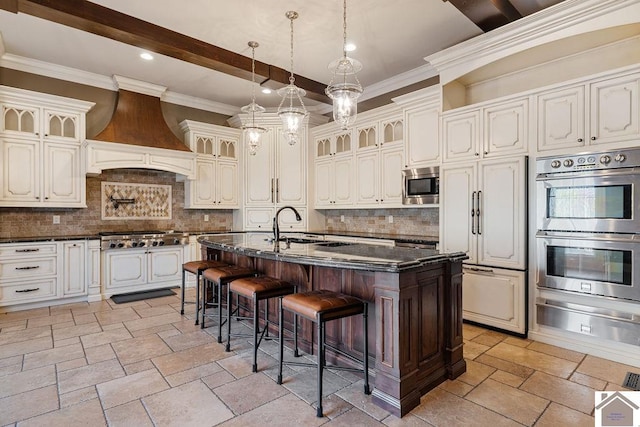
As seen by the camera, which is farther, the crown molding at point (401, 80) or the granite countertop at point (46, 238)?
the crown molding at point (401, 80)

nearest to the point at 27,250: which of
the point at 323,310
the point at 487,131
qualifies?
the point at 323,310

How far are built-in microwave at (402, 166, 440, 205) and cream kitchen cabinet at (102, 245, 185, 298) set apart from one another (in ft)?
11.5

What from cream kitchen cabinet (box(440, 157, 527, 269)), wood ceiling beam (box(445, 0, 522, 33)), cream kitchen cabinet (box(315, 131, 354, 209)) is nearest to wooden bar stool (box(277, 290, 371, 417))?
cream kitchen cabinet (box(440, 157, 527, 269))

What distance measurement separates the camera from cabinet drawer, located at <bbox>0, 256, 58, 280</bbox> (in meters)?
4.02

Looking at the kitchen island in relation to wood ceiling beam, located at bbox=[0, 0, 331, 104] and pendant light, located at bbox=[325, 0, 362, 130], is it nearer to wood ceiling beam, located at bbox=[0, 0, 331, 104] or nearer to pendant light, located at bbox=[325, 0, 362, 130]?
pendant light, located at bbox=[325, 0, 362, 130]

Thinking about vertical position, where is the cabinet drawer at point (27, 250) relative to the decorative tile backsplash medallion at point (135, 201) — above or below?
below

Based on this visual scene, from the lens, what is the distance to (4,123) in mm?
4180

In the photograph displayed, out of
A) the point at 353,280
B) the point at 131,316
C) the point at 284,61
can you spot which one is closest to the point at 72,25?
the point at 284,61

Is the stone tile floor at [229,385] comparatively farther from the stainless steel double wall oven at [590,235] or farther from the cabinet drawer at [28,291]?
the cabinet drawer at [28,291]

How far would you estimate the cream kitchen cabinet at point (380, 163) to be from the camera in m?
4.74

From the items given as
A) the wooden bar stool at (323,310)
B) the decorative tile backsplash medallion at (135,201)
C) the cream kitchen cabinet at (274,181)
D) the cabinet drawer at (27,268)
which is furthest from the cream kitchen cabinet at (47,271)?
the wooden bar stool at (323,310)

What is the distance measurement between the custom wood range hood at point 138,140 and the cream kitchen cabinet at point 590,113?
184 inches

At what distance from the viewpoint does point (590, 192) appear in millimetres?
2871

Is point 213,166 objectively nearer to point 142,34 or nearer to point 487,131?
point 142,34
